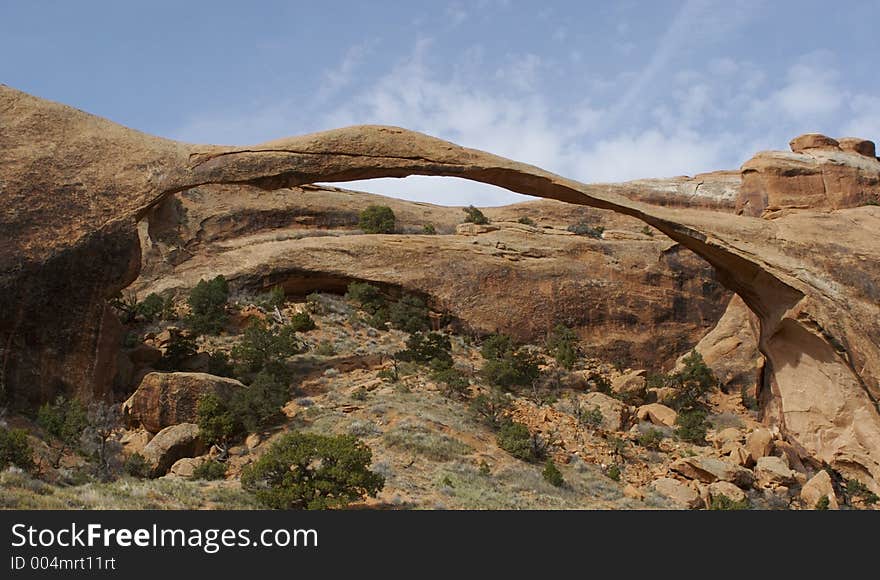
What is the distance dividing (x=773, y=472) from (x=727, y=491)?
1.51 m

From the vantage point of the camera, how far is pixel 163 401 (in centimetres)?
1630

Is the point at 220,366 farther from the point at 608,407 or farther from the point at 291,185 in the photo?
the point at 608,407

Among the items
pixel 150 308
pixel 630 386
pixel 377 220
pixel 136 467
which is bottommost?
pixel 136 467

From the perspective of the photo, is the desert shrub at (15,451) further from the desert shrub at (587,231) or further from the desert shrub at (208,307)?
the desert shrub at (587,231)

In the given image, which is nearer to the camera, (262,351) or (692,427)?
(262,351)

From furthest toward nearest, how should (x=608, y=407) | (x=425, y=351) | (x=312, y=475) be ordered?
(x=425, y=351)
(x=608, y=407)
(x=312, y=475)

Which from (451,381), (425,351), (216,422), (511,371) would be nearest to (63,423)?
(216,422)

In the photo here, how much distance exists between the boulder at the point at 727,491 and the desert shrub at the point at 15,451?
1170cm

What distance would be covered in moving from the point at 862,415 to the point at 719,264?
4014 millimetres

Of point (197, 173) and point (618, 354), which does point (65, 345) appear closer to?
point (197, 173)

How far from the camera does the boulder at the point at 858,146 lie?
99.4 feet

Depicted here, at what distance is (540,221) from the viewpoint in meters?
39.5

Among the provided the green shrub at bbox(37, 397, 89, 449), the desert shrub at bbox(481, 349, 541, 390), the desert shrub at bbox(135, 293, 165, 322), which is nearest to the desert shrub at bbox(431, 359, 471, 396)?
the desert shrub at bbox(481, 349, 541, 390)
